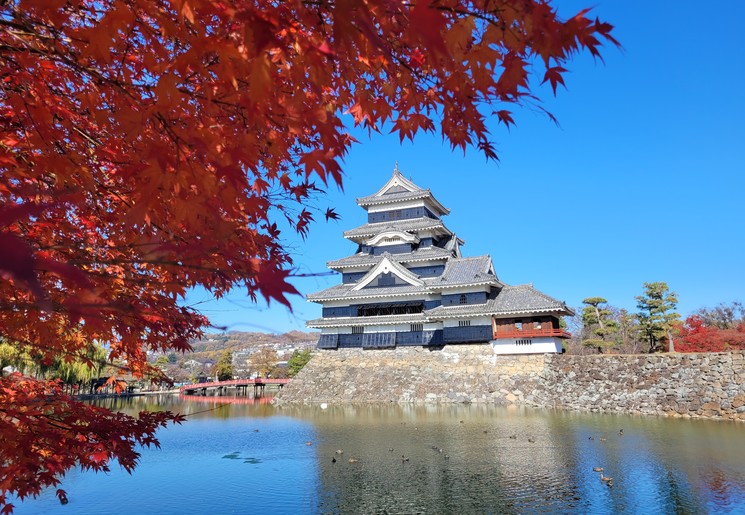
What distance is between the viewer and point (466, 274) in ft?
80.4

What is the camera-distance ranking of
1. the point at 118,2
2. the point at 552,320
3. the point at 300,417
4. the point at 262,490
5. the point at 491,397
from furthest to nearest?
the point at 552,320 → the point at 491,397 → the point at 300,417 → the point at 262,490 → the point at 118,2

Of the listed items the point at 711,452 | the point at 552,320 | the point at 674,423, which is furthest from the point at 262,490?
the point at 552,320

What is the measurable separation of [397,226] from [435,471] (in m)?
20.2

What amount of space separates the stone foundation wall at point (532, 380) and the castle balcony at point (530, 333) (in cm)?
98

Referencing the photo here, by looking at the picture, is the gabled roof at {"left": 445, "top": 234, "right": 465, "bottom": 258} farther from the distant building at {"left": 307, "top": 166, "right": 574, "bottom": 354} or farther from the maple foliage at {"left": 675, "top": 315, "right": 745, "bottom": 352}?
the maple foliage at {"left": 675, "top": 315, "right": 745, "bottom": 352}

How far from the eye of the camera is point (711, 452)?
10258 mm

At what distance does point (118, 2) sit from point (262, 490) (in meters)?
8.66

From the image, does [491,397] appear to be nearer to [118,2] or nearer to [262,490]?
[262,490]

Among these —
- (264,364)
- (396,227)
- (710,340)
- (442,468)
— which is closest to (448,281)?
(396,227)

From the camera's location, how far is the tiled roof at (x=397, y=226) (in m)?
27.3

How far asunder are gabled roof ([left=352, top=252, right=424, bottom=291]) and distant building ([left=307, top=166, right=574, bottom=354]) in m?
0.06

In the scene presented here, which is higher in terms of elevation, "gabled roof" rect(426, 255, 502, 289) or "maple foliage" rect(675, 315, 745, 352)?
"gabled roof" rect(426, 255, 502, 289)

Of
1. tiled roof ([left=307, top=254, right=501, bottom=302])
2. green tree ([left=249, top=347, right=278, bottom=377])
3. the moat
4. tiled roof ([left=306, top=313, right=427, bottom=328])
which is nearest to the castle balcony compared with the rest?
tiled roof ([left=307, top=254, right=501, bottom=302])

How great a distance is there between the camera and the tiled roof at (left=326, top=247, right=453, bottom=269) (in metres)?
26.2
